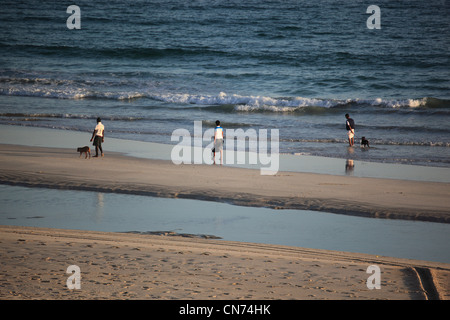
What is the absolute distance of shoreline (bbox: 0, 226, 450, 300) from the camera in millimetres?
6995

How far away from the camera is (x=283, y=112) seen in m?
31.5

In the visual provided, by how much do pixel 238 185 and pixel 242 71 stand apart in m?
29.1

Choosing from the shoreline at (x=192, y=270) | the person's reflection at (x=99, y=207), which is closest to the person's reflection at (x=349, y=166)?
the person's reflection at (x=99, y=207)

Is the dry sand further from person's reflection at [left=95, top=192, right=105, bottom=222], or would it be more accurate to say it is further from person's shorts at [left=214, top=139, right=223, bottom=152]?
person's shorts at [left=214, top=139, right=223, bottom=152]

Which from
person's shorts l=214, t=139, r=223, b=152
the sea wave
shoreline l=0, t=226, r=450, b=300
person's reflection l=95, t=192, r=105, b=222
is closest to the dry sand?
shoreline l=0, t=226, r=450, b=300

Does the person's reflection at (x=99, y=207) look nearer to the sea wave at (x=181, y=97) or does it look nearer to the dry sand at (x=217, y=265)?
the dry sand at (x=217, y=265)

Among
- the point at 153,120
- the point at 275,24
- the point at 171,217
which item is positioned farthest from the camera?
the point at 275,24

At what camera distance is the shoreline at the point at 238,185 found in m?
12.6

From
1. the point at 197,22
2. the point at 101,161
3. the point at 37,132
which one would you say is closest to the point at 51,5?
the point at 197,22

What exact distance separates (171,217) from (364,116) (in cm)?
2027

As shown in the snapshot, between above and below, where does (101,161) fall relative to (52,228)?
above

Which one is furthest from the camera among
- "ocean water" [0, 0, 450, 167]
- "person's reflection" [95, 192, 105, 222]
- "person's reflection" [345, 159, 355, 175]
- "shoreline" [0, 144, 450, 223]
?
"ocean water" [0, 0, 450, 167]

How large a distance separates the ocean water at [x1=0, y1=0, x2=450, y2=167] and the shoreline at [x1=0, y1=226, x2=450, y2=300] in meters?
11.4
